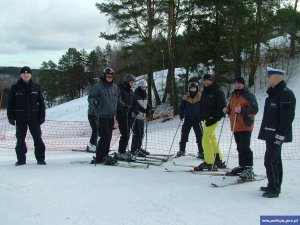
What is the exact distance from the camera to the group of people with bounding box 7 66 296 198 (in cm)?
513

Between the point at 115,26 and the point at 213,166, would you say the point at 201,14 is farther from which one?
the point at 213,166

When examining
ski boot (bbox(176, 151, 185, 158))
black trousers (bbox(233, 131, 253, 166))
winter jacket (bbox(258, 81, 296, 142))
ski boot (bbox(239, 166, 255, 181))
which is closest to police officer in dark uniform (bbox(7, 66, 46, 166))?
ski boot (bbox(176, 151, 185, 158))

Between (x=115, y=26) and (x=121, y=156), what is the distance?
17284mm

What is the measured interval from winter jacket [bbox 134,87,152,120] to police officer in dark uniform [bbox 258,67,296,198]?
11.1ft

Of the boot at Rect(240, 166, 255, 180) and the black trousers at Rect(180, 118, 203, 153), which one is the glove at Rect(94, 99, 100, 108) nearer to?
the black trousers at Rect(180, 118, 203, 153)

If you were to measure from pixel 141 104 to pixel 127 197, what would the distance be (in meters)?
3.41

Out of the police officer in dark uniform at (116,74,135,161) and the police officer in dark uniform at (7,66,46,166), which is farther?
the police officer in dark uniform at (116,74,135,161)

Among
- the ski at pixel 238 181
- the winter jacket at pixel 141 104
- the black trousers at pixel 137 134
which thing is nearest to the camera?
the ski at pixel 238 181

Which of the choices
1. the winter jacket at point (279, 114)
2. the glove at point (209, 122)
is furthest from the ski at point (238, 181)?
the glove at point (209, 122)

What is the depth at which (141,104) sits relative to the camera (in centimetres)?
832

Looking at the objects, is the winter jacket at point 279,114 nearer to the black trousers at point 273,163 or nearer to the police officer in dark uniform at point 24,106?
the black trousers at point 273,163

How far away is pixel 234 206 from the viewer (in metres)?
4.78

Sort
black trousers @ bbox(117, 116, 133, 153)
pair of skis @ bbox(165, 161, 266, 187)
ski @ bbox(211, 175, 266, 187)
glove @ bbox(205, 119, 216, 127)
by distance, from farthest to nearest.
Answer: black trousers @ bbox(117, 116, 133, 153) → glove @ bbox(205, 119, 216, 127) → pair of skis @ bbox(165, 161, 266, 187) → ski @ bbox(211, 175, 266, 187)

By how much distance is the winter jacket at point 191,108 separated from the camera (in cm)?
853
